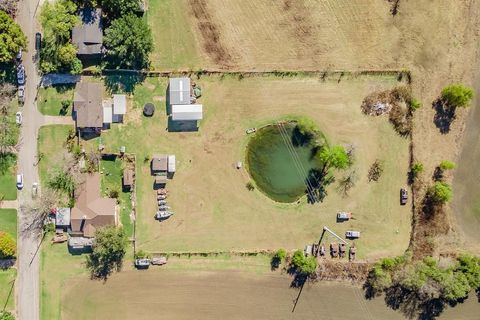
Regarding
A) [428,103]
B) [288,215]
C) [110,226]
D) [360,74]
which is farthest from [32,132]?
[428,103]

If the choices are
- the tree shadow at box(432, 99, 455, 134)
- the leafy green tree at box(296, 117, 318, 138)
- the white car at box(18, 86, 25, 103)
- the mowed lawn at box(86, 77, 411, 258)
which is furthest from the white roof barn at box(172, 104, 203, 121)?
the tree shadow at box(432, 99, 455, 134)

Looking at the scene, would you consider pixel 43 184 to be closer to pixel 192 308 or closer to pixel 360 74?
pixel 192 308

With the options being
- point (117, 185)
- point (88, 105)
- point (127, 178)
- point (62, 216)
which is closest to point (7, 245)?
point (62, 216)

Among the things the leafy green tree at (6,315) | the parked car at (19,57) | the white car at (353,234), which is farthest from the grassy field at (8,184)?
the white car at (353,234)

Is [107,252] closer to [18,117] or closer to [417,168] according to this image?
[18,117]

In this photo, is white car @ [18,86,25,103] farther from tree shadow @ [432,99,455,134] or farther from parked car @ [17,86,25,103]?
tree shadow @ [432,99,455,134]

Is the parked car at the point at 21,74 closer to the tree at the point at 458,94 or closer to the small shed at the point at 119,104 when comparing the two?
the small shed at the point at 119,104
